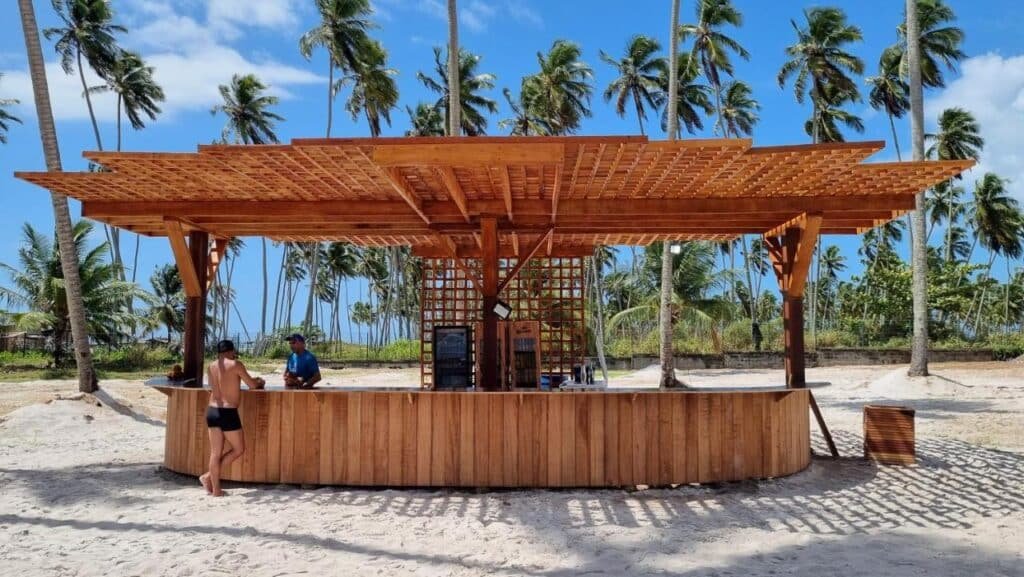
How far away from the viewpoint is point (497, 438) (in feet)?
22.7

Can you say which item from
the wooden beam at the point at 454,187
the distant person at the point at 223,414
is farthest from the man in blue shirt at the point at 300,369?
the wooden beam at the point at 454,187

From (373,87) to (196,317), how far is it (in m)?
23.8

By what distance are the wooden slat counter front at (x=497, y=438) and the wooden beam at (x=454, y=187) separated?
6.58 feet

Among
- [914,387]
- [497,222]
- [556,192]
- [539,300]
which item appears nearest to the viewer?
[556,192]

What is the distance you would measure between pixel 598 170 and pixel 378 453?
3.51 meters

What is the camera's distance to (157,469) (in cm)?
813

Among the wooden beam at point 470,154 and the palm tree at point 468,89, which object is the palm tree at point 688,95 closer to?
the palm tree at point 468,89

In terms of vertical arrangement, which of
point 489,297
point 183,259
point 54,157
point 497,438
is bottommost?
Answer: point 497,438

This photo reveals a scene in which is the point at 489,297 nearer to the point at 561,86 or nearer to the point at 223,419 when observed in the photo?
the point at 223,419

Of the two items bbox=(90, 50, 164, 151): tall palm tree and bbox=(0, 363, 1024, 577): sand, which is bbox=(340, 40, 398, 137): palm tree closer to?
bbox=(90, 50, 164, 151): tall palm tree

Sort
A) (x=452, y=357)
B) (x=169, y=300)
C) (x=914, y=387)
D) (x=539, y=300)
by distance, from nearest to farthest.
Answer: (x=452, y=357) → (x=539, y=300) → (x=914, y=387) → (x=169, y=300)

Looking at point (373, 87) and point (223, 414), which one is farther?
point (373, 87)

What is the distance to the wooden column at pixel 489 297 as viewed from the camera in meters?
8.23

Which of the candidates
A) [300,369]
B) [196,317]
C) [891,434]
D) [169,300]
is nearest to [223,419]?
[300,369]
